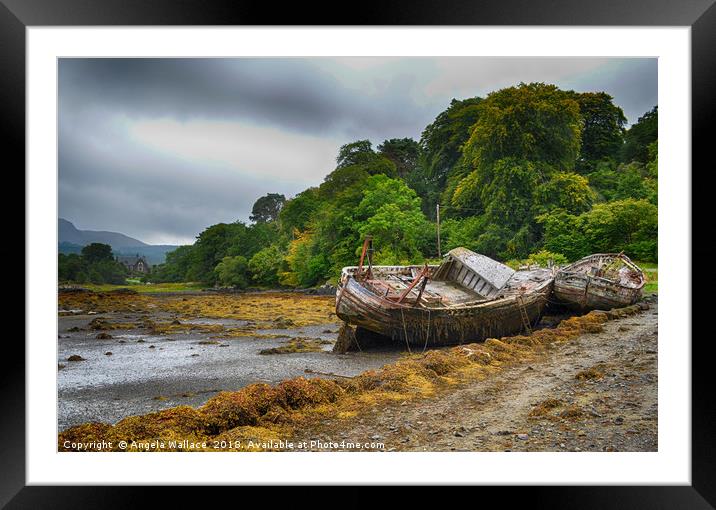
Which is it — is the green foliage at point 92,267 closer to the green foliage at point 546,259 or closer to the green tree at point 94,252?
the green tree at point 94,252

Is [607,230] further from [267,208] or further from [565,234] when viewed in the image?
[267,208]

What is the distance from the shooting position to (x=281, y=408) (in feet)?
11.6

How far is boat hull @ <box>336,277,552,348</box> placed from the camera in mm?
4965

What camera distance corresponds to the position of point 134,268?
4.39m

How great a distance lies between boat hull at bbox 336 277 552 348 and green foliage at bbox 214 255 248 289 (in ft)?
3.70

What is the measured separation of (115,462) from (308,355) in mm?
2104

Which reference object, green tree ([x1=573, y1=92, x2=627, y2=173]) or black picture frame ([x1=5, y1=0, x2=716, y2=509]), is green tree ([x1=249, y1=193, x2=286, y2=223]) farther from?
Answer: green tree ([x1=573, y1=92, x2=627, y2=173])

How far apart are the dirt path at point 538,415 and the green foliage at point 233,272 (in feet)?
6.36

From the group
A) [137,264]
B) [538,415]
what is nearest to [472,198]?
[538,415]

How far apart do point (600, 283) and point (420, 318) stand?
2.06 metres

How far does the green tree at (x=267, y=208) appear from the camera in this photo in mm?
4387
